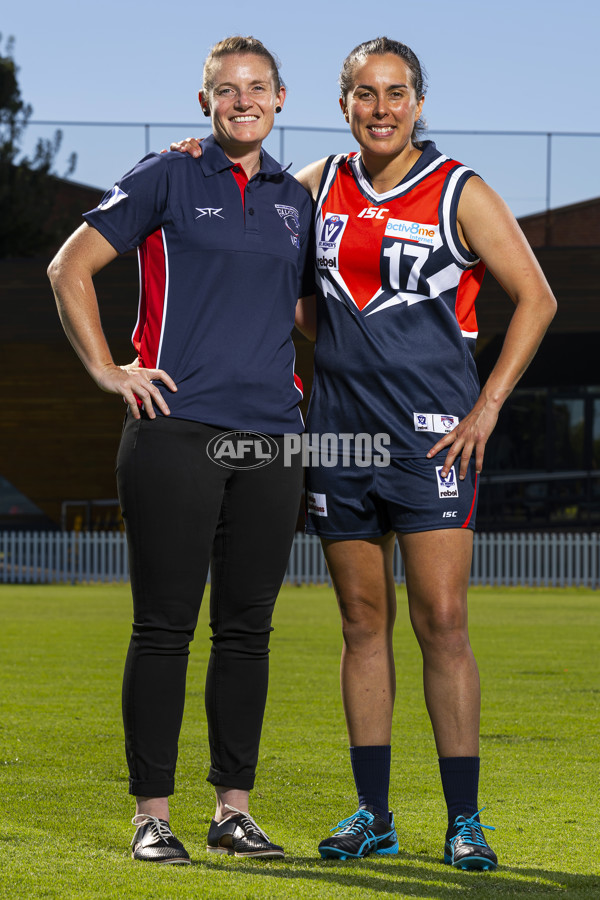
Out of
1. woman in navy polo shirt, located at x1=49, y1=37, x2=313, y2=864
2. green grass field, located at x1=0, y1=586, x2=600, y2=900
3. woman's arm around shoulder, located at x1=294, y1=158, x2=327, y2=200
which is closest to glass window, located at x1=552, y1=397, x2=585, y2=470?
green grass field, located at x1=0, y1=586, x2=600, y2=900

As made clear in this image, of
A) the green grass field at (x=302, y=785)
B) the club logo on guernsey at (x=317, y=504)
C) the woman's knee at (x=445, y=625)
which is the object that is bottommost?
the green grass field at (x=302, y=785)

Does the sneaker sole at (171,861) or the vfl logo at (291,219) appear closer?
the sneaker sole at (171,861)

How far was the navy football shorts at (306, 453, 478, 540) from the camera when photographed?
10.2 ft

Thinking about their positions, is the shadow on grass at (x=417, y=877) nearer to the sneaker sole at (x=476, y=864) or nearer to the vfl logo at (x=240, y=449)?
the sneaker sole at (x=476, y=864)

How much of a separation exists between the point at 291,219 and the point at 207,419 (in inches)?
24.9

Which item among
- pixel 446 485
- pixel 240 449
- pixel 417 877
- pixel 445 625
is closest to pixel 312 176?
pixel 240 449

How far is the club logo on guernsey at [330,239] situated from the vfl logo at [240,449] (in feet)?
1.78

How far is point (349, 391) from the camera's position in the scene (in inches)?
125

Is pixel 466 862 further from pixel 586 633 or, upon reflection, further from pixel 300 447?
pixel 586 633

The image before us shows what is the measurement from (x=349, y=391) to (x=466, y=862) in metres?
1.31

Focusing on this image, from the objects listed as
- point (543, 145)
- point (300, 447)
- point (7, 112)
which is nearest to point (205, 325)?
point (300, 447)

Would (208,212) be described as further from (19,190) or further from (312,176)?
(19,190)

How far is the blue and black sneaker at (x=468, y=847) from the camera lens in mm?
2922

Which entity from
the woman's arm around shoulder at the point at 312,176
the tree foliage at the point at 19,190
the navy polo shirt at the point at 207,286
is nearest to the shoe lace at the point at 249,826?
the navy polo shirt at the point at 207,286
